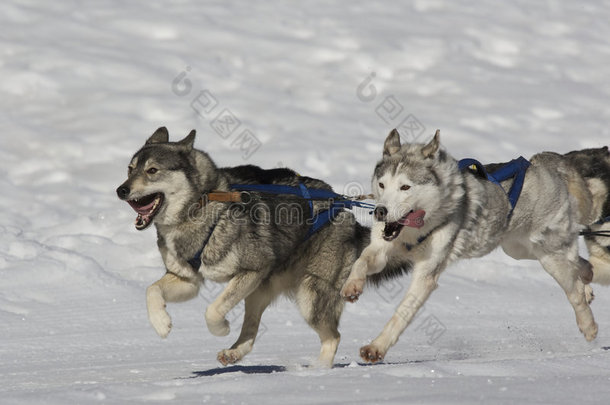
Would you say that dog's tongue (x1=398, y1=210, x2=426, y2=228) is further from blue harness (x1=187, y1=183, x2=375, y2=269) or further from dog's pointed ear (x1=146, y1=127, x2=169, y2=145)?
dog's pointed ear (x1=146, y1=127, x2=169, y2=145)

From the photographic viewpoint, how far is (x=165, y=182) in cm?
455

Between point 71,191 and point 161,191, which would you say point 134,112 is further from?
point 161,191

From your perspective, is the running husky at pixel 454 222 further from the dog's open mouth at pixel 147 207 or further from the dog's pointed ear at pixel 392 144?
the dog's open mouth at pixel 147 207

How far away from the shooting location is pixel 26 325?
5.62m

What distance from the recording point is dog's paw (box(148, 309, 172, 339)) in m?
4.40

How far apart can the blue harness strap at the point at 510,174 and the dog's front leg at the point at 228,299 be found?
1.26 m

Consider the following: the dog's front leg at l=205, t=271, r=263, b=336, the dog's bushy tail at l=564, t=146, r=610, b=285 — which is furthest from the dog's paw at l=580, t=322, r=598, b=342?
the dog's front leg at l=205, t=271, r=263, b=336

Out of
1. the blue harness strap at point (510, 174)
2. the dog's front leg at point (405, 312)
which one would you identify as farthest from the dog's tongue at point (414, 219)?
the blue harness strap at point (510, 174)

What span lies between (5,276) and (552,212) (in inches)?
150

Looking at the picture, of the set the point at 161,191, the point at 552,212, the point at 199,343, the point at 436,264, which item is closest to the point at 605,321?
the point at 552,212

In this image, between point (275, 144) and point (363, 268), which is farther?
point (275, 144)

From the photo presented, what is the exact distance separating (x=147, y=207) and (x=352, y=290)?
111cm

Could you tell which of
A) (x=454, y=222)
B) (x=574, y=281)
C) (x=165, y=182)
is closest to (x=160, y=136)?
(x=165, y=182)

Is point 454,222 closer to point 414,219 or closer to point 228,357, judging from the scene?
point 414,219
